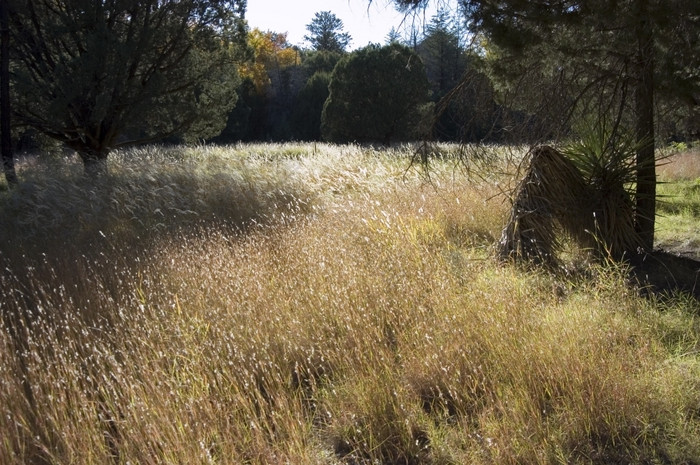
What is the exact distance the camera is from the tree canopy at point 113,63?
11.1 meters

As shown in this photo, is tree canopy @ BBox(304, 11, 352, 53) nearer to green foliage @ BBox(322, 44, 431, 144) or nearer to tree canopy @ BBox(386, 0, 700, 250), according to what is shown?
green foliage @ BBox(322, 44, 431, 144)

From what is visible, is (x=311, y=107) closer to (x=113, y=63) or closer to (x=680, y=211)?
(x=113, y=63)

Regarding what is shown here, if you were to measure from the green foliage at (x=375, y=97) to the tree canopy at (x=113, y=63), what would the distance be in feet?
46.8

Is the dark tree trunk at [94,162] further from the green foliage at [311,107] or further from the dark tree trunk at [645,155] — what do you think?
the green foliage at [311,107]

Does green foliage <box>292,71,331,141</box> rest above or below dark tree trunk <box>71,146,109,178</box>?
above

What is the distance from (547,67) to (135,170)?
761cm

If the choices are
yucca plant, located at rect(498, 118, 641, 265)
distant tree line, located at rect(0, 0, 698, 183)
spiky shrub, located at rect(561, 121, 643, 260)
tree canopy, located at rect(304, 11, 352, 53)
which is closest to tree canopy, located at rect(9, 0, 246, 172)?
distant tree line, located at rect(0, 0, 698, 183)

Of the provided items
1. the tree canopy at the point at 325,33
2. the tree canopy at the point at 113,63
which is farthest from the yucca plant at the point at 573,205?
the tree canopy at the point at 325,33

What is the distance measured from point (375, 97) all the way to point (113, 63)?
715 inches

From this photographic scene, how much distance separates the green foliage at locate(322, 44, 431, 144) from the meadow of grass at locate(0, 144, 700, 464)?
2295cm

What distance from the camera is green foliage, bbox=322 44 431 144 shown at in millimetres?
27281

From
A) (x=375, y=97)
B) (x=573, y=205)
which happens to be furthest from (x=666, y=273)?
(x=375, y=97)

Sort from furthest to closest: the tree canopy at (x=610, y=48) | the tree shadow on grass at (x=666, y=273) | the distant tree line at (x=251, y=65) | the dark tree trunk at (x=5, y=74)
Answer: the dark tree trunk at (x=5, y=74) → the distant tree line at (x=251, y=65) → the tree shadow on grass at (x=666, y=273) → the tree canopy at (x=610, y=48)

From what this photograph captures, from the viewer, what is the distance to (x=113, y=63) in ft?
36.7
